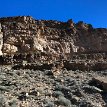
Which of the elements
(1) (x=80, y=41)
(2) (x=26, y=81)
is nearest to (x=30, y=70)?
(2) (x=26, y=81)

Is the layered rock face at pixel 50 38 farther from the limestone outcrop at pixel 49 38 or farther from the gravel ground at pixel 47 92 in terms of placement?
the gravel ground at pixel 47 92

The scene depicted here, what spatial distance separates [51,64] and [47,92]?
8.39m

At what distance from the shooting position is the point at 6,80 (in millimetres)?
18047

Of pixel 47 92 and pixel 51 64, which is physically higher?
pixel 51 64

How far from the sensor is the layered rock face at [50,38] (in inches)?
1241

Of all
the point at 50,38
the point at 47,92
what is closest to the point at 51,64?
the point at 47,92

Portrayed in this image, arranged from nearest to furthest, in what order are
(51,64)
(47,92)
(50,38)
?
1. (47,92)
2. (51,64)
3. (50,38)

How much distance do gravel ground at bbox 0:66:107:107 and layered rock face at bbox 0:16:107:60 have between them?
9.21m

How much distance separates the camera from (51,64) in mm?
24438

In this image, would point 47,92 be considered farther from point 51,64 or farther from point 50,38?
point 50,38

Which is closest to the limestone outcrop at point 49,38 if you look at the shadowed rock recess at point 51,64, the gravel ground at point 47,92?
the shadowed rock recess at point 51,64

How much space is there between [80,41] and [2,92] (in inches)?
861

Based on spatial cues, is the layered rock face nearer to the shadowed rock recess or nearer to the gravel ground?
the shadowed rock recess

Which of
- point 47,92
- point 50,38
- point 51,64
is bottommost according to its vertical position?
point 47,92
